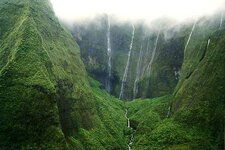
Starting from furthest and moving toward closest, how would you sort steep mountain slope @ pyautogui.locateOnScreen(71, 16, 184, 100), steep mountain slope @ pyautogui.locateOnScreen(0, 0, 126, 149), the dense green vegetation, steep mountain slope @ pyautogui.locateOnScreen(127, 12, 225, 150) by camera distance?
steep mountain slope @ pyautogui.locateOnScreen(71, 16, 184, 100)
steep mountain slope @ pyautogui.locateOnScreen(127, 12, 225, 150)
the dense green vegetation
steep mountain slope @ pyautogui.locateOnScreen(0, 0, 126, 149)

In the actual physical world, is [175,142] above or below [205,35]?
below

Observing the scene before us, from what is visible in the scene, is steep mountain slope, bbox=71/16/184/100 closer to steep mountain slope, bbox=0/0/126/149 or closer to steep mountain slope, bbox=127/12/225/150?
steep mountain slope, bbox=127/12/225/150

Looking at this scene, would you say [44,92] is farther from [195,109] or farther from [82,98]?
[195,109]

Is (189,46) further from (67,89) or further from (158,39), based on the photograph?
(67,89)

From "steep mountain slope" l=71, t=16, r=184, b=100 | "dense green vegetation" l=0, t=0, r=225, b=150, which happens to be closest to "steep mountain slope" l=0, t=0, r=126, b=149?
"dense green vegetation" l=0, t=0, r=225, b=150

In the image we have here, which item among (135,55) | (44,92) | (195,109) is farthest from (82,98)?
(135,55)

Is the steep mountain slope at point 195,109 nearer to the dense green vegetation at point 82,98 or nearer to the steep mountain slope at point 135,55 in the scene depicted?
the dense green vegetation at point 82,98

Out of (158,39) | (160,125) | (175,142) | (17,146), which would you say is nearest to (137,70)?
(158,39)

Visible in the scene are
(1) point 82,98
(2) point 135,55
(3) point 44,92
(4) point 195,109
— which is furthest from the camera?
(2) point 135,55
